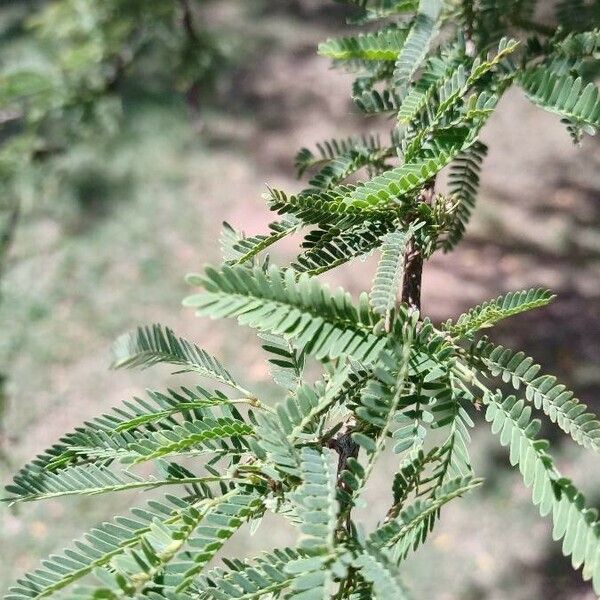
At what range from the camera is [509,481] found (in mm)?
3750

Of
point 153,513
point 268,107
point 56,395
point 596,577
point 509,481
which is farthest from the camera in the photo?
point 268,107

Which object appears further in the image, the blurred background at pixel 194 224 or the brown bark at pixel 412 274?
the blurred background at pixel 194 224

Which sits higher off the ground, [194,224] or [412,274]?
[194,224]

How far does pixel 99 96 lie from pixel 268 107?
2.58 m

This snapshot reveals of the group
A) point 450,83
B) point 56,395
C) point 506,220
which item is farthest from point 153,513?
point 506,220

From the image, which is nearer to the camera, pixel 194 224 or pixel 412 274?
pixel 412 274

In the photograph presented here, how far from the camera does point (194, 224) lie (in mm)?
5105

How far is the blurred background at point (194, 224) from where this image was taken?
3469 millimetres

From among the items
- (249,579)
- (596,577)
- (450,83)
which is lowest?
(596,577)

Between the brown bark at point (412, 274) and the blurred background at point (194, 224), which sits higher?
the blurred background at point (194, 224)

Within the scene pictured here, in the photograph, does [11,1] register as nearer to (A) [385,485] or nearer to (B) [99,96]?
(B) [99,96]

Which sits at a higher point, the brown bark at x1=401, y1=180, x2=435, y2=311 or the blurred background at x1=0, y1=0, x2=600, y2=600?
the blurred background at x1=0, y1=0, x2=600, y2=600

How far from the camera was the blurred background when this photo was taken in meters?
3.47

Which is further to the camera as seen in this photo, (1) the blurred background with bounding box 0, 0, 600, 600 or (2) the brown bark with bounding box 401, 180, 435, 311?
(1) the blurred background with bounding box 0, 0, 600, 600
